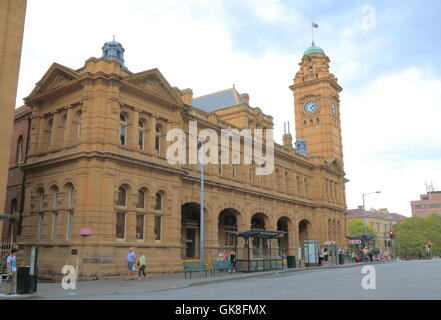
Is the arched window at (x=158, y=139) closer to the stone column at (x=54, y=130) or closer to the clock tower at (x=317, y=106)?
the stone column at (x=54, y=130)

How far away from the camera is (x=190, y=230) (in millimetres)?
36625

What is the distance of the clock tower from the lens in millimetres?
63719

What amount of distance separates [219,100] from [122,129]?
1884 centimetres

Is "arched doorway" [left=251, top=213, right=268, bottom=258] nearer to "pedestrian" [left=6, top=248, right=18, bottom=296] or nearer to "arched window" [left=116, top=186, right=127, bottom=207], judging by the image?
"arched window" [left=116, top=186, right=127, bottom=207]

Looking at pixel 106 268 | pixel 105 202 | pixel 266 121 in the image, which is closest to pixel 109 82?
pixel 105 202

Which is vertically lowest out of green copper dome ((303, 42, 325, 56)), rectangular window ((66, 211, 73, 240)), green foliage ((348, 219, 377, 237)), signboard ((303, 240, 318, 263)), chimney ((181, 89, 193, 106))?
signboard ((303, 240, 318, 263))

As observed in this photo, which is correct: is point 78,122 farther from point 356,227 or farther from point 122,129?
point 356,227

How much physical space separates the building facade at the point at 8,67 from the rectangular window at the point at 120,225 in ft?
21.1

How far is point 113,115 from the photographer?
26.0m

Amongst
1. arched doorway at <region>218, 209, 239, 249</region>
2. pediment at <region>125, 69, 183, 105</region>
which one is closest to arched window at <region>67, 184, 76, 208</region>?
pediment at <region>125, 69, 183, 105</region>

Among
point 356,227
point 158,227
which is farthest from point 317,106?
point 356,227

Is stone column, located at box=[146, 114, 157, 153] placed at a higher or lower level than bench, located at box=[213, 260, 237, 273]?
higher

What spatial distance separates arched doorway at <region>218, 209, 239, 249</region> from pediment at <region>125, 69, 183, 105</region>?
1283 cm

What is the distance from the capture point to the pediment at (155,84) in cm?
2753
